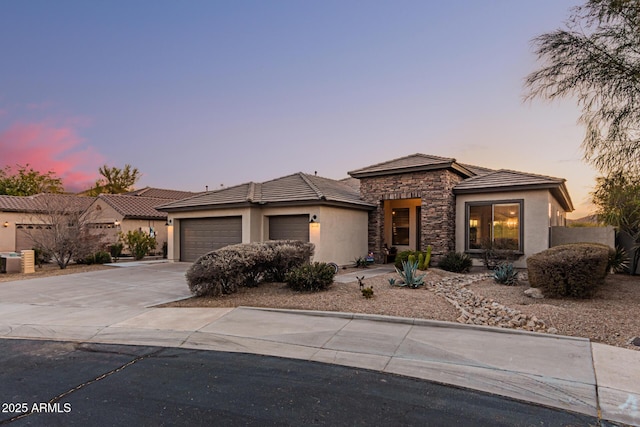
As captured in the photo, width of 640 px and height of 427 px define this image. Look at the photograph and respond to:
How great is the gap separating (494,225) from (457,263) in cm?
246

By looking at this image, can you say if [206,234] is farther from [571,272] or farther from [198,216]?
[571,272]

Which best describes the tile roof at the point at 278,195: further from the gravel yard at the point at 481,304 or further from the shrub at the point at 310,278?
the gravel yard at the point at 481,304

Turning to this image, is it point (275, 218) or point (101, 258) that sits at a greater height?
point (275, 218)

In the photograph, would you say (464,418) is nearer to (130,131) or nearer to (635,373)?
(635,373)

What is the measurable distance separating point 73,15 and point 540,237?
60.6 feet

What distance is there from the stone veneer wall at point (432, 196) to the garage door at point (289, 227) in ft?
12.5

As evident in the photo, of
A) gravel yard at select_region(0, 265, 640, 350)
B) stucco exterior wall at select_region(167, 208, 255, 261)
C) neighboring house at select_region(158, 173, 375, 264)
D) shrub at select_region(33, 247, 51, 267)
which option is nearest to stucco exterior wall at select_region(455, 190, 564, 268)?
gravel yard at select_region(0, 265, 640, 350)

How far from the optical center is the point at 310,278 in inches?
352

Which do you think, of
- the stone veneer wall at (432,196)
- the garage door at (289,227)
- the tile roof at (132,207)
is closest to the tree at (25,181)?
the tile roof at (132,207)

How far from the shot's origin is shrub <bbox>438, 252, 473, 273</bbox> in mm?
→ 12984

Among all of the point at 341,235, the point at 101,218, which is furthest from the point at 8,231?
the point at 341,235

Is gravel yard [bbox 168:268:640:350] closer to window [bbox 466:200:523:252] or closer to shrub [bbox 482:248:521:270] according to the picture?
shrub [bbox 482:248:521:270]

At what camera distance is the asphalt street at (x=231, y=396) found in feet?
10.8

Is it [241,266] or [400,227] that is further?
[400,227]
